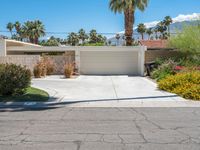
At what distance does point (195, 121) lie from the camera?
9805mm

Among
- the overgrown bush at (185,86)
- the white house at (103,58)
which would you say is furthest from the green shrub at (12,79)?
the white house at (103,58)

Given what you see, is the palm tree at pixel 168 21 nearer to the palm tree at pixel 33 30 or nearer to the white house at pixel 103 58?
the palm tree at pixel 33 30

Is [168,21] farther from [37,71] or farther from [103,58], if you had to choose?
[37,71]

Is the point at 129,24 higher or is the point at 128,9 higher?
the point at 128,9

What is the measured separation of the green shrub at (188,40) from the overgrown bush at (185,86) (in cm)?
1087

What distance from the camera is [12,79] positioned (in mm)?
14461

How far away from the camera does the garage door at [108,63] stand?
3148 centimetres

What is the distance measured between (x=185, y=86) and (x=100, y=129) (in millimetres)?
8733

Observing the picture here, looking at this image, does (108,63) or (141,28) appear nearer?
(108,63)

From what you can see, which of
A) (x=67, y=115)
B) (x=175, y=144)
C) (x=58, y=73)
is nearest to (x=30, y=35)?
(x=58, y=73)

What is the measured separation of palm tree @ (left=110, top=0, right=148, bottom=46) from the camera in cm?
3731

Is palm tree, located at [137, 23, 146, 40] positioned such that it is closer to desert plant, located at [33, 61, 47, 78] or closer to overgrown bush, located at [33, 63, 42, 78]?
desert plant, located at [33, 61, 47, 78]

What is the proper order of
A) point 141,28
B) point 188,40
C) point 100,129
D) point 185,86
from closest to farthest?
point 100,129 → point 185,86 → point 188,40 → point 141,28

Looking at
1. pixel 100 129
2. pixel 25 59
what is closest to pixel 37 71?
pixel 25 59
